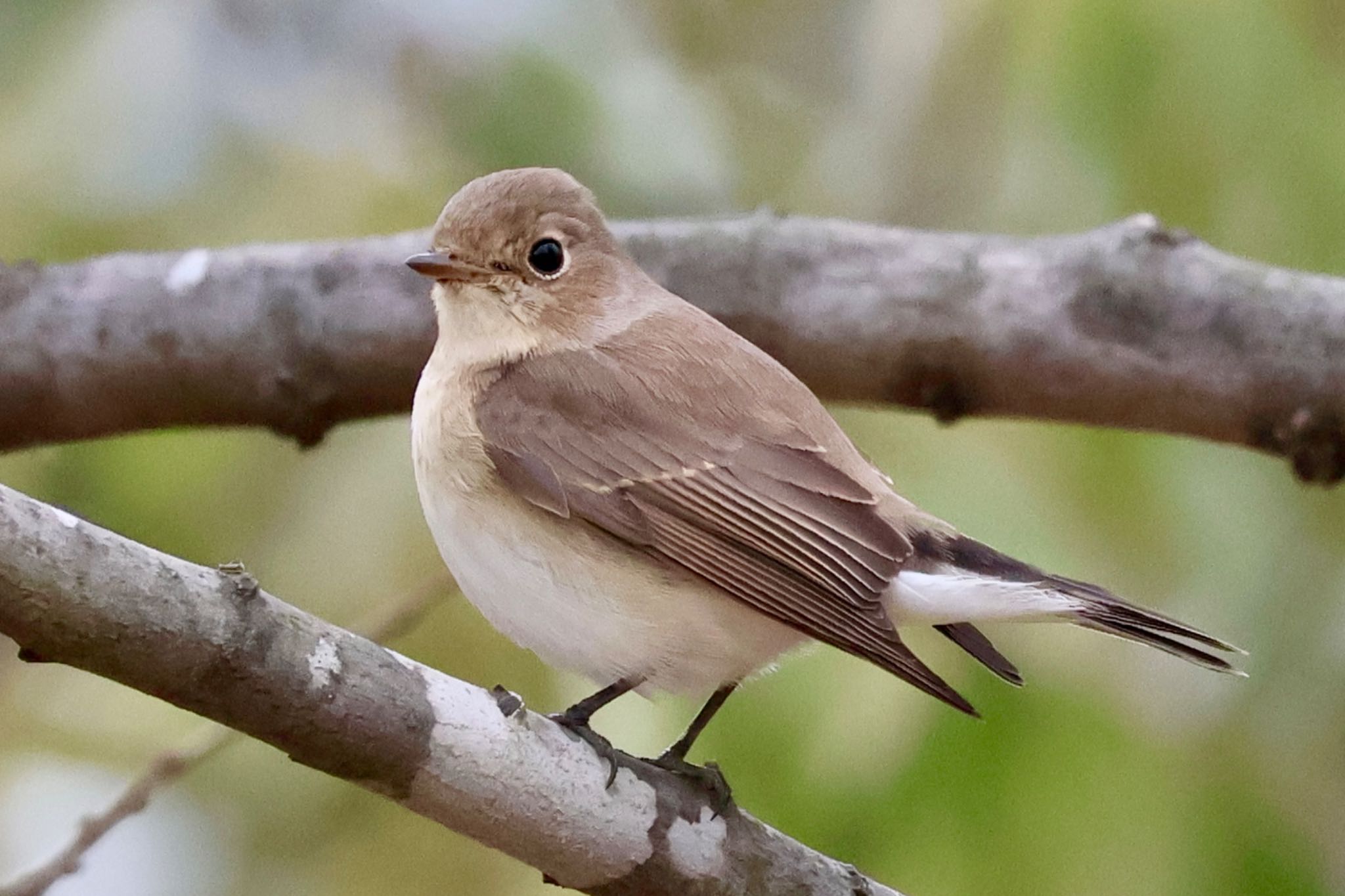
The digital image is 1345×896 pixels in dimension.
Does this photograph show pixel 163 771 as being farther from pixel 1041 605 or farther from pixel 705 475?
pixel 1041 605

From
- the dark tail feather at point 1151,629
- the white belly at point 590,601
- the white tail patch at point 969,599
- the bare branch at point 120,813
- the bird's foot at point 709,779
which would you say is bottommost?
the bare branch at point 120,813

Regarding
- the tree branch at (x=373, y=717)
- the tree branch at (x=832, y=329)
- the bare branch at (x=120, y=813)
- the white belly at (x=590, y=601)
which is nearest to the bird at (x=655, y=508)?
the white belly at (x=590, y=601)

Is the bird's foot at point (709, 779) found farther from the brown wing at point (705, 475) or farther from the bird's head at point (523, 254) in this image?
the bird's head at point (523, 254)

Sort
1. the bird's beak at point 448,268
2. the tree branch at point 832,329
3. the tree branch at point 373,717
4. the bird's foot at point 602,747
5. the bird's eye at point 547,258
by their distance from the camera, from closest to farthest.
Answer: the tree branch at point 373,717 → the bird's foot at point 602,747 → the bird's beak at point 448,268 → the bird's eye at point 547,258 → the tree branch at point 832,329

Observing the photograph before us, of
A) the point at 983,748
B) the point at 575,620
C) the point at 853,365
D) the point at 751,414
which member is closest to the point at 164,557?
the point at 575,620

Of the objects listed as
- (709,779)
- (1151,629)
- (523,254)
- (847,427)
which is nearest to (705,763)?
(709,779)

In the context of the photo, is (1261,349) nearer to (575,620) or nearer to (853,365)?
(853,365)

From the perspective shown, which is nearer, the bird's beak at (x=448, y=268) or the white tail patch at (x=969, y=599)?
the white tail patch at (x=969, y=599)

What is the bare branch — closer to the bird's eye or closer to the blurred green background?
the blurred green background
